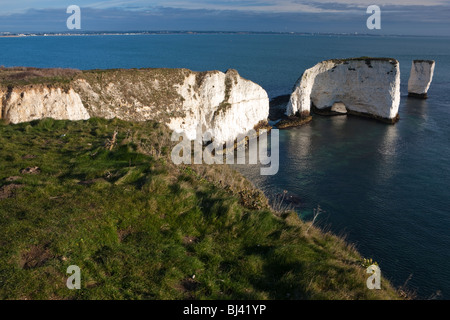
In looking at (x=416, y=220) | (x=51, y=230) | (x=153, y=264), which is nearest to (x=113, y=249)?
(x=153, y=264)

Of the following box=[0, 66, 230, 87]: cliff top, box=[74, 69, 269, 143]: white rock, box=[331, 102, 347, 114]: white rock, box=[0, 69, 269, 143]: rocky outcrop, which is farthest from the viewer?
box=[331, 102, 347, 114]: white rock

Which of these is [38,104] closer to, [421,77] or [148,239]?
[148,239]

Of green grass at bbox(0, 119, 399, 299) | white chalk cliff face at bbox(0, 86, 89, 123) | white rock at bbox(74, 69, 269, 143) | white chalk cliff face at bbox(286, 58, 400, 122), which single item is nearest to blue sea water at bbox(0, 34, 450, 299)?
white chalk cliff face at bbox(286, 58, 400, 122)

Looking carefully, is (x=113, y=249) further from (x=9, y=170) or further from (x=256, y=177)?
(x=256, y=177)

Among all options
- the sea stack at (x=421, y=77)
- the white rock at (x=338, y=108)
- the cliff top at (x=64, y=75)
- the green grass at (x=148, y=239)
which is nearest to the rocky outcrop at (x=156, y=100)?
the cliff top at (x=64, y=75)

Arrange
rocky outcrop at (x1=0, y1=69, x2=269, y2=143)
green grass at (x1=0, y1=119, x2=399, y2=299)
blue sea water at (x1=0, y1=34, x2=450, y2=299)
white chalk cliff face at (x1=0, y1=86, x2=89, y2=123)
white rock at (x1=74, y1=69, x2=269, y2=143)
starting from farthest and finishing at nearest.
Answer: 1. white rock at (x1=74, y1=69, x2=269, y2=143)
2. rocky outcrop at (x1=0, y1=69, x2=269, y2=143)
3. white chalk cliff face at (x1=0, y1=86, x2=89, y2=123)
4. blue sea water at (x1=0, y1=34, x2=450, y2=299)
5. green grass at (x1=0, y1=119, x2=399, y2=299)

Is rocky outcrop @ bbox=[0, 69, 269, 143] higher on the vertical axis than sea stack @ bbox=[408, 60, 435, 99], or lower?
lower

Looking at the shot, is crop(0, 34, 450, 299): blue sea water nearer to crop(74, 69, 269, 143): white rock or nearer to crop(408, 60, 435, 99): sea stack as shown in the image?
crop(74, 69, 269, 143): white rock

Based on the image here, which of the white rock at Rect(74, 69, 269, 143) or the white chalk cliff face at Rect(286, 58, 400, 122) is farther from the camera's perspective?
the white chalk cliff face at Rect(286, 58, 400, 122)

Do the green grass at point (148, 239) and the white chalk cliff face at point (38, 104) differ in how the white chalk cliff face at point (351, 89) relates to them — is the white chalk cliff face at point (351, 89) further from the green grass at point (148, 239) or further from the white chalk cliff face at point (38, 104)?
the green grass at point (148, 239)
